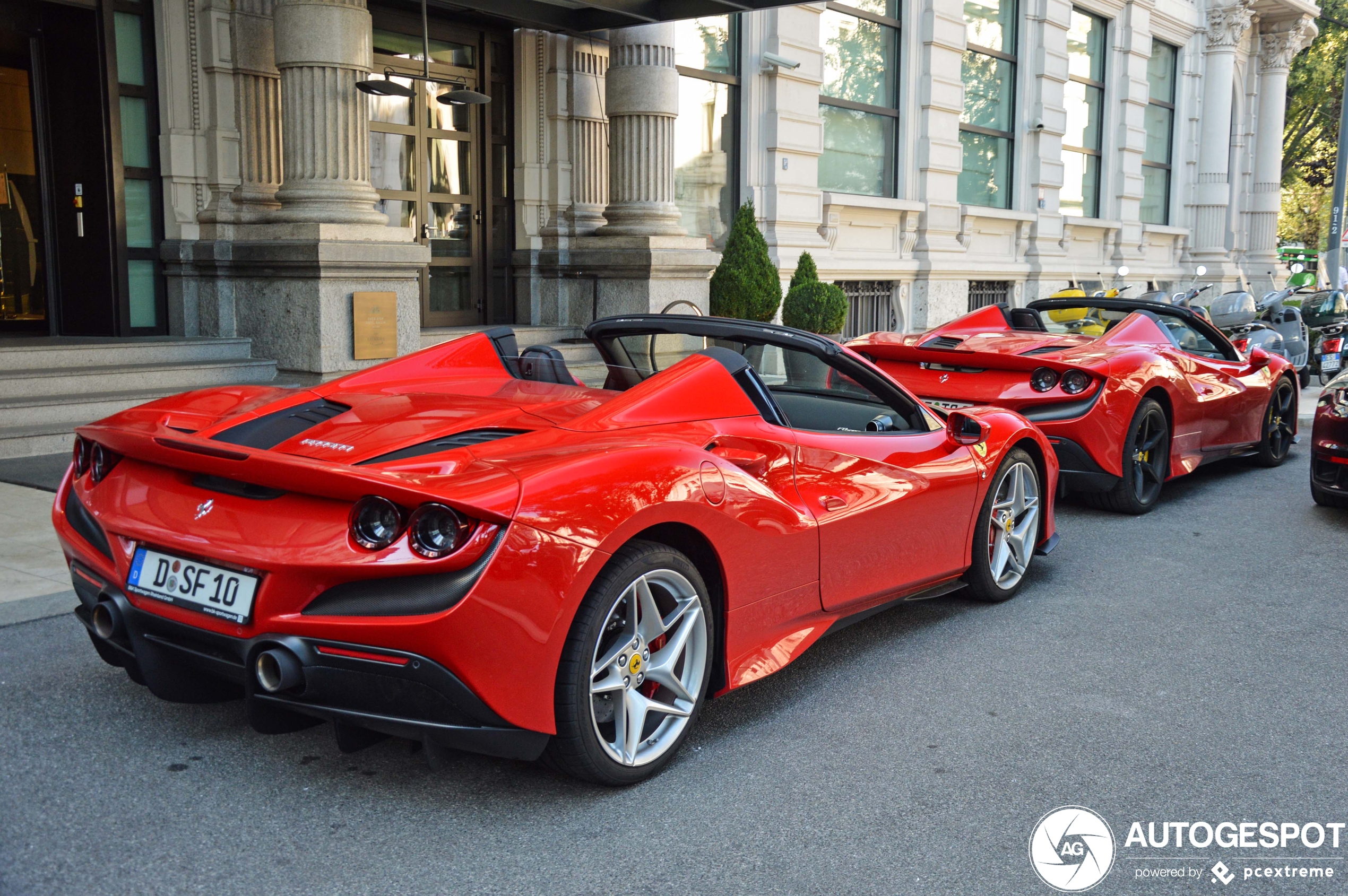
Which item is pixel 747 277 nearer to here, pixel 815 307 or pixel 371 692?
pixel 815 307

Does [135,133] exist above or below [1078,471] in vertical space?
above

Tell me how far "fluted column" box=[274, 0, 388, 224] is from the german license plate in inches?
280

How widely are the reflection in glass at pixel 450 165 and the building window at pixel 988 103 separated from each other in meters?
9.55

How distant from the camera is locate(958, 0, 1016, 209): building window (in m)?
19.8

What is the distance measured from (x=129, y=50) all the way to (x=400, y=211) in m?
2.97

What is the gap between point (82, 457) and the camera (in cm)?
377

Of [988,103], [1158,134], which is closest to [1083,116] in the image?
[988,103]

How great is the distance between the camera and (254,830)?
3.08 meters

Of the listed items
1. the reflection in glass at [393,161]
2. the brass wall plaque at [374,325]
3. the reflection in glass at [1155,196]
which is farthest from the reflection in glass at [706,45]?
the reflection in glass at [1155,196]

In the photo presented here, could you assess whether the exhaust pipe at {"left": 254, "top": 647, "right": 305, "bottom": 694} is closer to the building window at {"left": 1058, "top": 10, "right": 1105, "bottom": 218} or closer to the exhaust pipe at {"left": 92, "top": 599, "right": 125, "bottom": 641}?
the exhaust pipe at {"left": 92, "top": 599, "right": 125, "bottom": 641}

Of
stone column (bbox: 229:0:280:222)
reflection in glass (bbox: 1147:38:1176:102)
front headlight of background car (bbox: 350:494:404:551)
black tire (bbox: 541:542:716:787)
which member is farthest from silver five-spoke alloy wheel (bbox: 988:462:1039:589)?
reflection in glass (bbox: 1147:38:1176:102)

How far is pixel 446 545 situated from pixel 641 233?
10.2 metres

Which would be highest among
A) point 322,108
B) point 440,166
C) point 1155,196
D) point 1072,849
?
point 1155,196

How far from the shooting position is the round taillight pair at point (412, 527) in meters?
2.94
